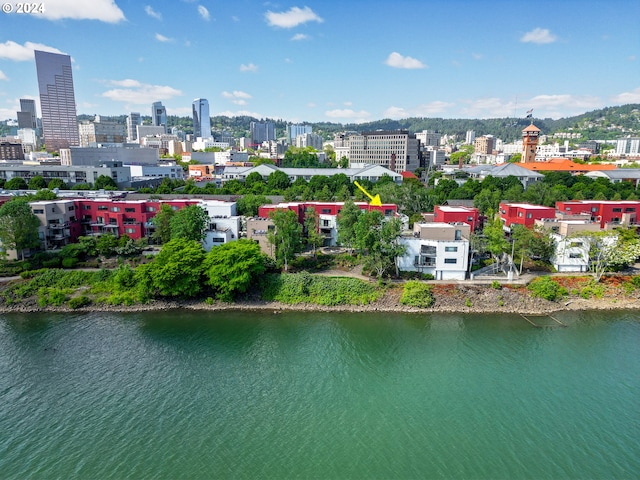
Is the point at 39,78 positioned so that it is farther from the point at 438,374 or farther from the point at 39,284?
the point at 438,374

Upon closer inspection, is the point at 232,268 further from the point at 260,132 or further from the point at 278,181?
the point at 260,132

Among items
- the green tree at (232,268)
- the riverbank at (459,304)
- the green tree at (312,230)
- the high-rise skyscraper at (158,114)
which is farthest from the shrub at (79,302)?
the high-rise skyscraper at (158,114)

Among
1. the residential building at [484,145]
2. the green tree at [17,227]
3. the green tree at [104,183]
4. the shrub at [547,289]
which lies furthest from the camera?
the residential building at [484,145]

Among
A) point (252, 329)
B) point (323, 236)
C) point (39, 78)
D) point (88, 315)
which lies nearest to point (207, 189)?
point (323, 236)

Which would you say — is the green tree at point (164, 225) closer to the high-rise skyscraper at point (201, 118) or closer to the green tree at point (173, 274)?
the green tree at point (173, 274)

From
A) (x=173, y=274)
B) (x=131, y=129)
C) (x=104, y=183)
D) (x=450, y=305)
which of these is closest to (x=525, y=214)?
(x=450, y=305)

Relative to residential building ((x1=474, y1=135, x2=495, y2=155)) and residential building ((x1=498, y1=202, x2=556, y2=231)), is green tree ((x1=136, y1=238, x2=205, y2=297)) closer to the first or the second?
residential building ((x1=498, y1=202, x2=556, y2=231))
